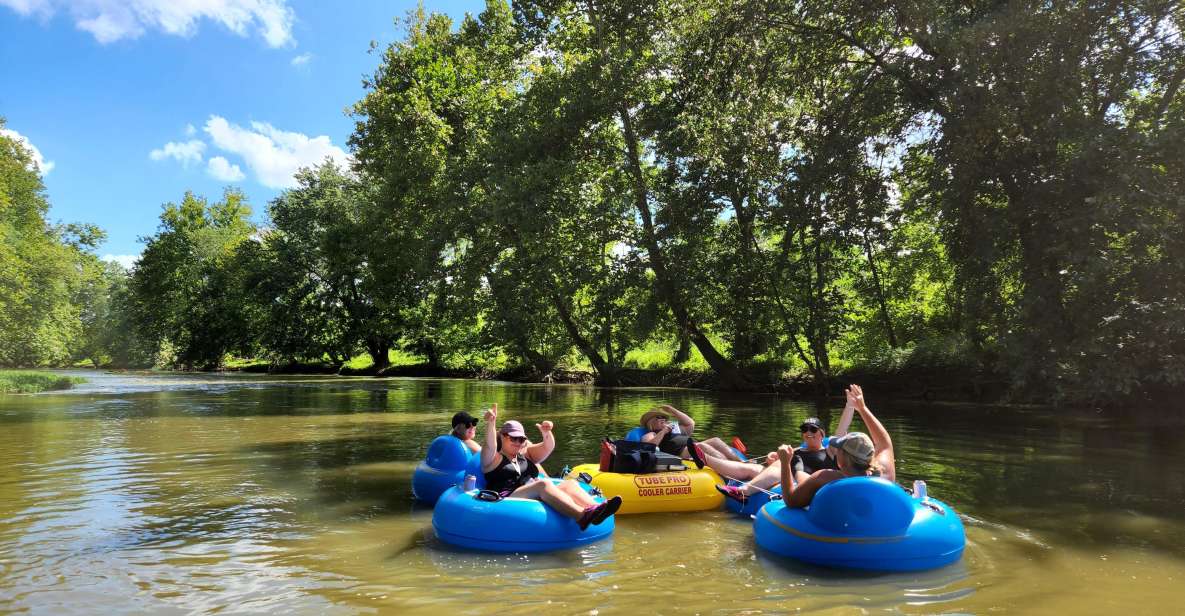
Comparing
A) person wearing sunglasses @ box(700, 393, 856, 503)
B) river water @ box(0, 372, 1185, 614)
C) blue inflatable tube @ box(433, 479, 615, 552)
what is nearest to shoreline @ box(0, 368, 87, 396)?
river water @ box(0, 372, 1185, 614)

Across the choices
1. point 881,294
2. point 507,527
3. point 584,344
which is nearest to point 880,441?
point 507,527

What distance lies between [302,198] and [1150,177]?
42.2 metres

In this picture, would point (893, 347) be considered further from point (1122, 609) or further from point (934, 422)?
point (1122, 609)

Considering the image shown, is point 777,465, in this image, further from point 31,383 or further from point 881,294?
point 31,383

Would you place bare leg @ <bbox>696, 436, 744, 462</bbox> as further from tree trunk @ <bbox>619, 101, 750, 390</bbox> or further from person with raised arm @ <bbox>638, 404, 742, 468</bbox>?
tree trunk @ <bbox>619, 101, 750, 390</bbox>

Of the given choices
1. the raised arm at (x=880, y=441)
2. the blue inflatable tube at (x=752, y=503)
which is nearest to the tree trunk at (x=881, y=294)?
the blue inflatable tube at (x=752, y=503)

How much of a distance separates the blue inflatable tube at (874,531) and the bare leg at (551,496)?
1831 millimetres

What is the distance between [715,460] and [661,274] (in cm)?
1519

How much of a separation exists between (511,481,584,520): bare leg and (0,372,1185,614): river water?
0.34 m

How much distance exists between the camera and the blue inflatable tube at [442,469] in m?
7.55

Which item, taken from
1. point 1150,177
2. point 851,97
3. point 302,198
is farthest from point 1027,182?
point 302,198

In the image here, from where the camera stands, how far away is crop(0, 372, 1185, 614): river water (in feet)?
15.2

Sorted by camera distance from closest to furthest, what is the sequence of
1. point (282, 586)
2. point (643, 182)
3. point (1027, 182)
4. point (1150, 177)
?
point (282, 586)
point (1150, 177)
point (1027, 182)
point (643, 182)

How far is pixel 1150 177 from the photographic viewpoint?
1183cm
